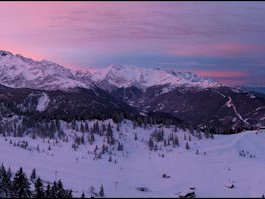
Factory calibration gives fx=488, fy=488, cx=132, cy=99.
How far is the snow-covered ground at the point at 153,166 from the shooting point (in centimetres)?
13950

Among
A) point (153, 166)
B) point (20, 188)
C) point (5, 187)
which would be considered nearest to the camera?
point (20, 188)

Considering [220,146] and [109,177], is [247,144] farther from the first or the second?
[109,177]

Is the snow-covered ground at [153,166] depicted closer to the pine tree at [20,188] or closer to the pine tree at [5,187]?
the pine tree at [5,187]

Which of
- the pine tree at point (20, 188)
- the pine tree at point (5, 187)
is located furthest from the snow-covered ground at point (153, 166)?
the pine tree at point (20, 188)

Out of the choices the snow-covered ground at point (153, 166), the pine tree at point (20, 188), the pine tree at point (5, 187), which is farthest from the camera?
the snow-covered ground at point (153, 166)

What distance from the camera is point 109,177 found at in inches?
6009

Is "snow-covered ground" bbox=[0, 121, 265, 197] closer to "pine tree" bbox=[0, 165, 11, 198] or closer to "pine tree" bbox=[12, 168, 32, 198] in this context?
"pine tree" bbox=[0, 165, 11, 198]

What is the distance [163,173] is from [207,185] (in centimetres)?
2282

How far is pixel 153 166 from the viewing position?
173m

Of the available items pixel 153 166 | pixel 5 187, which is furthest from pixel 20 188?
pixel 153 166

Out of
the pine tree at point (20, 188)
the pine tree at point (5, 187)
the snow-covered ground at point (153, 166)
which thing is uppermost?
the pine tree at point (20, 188)

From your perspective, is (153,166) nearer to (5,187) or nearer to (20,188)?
(5,187)

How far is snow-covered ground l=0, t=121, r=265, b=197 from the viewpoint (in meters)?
140

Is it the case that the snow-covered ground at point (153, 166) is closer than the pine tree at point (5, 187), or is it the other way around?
the pine tree at point (5, 187)
